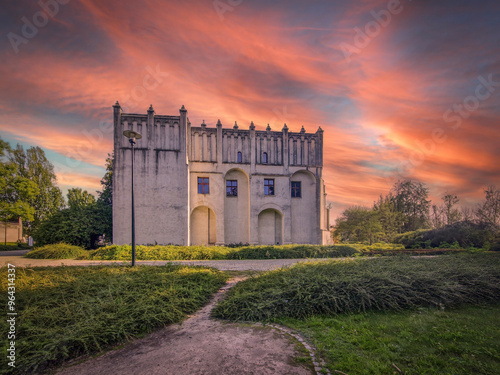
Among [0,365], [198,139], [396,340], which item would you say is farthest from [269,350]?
[198,139]

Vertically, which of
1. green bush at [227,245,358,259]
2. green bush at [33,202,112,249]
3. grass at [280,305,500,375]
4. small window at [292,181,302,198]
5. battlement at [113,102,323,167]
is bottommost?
green bush at [227,245,358,259]

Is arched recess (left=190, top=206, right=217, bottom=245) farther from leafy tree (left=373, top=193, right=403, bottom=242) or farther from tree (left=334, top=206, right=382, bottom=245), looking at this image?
leafy tree (left=373, top=193, right=403, bottom=242)

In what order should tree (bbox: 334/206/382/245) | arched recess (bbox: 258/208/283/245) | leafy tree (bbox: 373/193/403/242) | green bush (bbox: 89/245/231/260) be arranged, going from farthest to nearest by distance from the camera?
leafy tree (bbox: 373/193/403/242) → tree (bbox: 334/206/382/245) → arched recess (bbox: 258/208/283/245) → green bush (bbox: 89/245/231/260)

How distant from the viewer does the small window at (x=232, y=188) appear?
75.5 ft

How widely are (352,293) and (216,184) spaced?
58.3 ft

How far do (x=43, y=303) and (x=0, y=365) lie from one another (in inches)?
76.2

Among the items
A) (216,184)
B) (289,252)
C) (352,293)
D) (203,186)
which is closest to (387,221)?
(289,252)

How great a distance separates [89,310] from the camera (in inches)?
171

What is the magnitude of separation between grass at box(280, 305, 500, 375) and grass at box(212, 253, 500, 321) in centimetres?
25

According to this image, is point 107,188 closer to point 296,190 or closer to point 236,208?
point 236,208

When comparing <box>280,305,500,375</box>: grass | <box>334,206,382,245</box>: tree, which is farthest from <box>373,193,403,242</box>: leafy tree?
<box>280,305,500,375</box>: grass

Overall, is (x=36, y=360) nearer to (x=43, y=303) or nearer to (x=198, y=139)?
(x=43, y=303)

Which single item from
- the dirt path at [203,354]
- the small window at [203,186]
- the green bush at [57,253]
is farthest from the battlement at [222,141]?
the dirt path at [203,354]

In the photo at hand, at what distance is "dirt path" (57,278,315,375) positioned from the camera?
9.73ft
